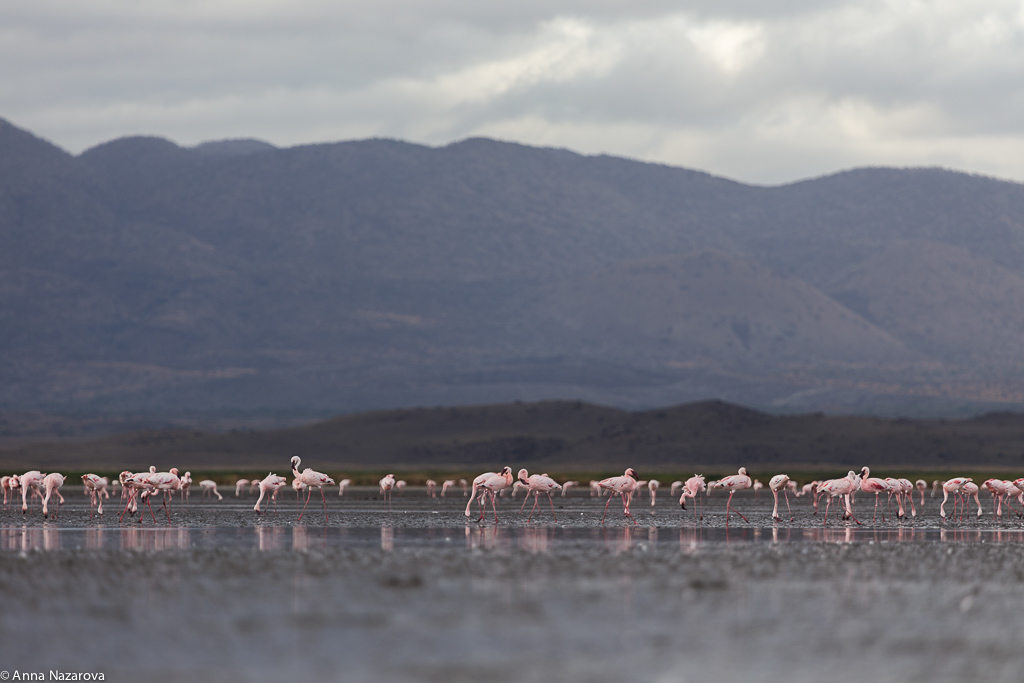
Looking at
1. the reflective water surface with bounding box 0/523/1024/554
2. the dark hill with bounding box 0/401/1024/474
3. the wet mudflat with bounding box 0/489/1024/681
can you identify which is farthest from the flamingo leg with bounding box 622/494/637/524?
the dark hill with bounding box 0/401/1024/474

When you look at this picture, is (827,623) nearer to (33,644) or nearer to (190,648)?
(190,648)

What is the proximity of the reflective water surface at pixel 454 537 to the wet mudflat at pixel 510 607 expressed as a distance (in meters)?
0.19

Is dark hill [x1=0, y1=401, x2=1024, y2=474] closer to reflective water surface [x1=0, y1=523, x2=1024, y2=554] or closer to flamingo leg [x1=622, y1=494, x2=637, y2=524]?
flamingo leg [x1=622, y1=494, x2=637, y2=524]

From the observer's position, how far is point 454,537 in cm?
3092

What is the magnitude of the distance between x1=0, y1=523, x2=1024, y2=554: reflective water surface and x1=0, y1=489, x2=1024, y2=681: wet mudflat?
0.63 feet

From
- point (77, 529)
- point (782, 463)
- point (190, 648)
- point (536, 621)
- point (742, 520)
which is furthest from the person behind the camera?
point (782, 463)

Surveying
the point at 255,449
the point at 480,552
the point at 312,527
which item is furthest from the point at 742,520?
the point at 255,449

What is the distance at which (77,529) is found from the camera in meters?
33.9

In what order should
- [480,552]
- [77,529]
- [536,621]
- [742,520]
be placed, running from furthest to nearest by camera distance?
1. [742,520]
2. [77,529]
3. [480,552]
4. [536,621]

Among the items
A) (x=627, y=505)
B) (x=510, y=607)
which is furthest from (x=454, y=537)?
(x=510, y=607)

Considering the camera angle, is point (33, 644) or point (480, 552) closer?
point (33, 644)

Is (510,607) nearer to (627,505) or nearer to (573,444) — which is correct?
(627,505)

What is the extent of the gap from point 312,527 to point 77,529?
5.49 meters

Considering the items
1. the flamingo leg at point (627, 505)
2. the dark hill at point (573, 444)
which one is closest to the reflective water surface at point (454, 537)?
the flamingo leg at point (627, 505)
